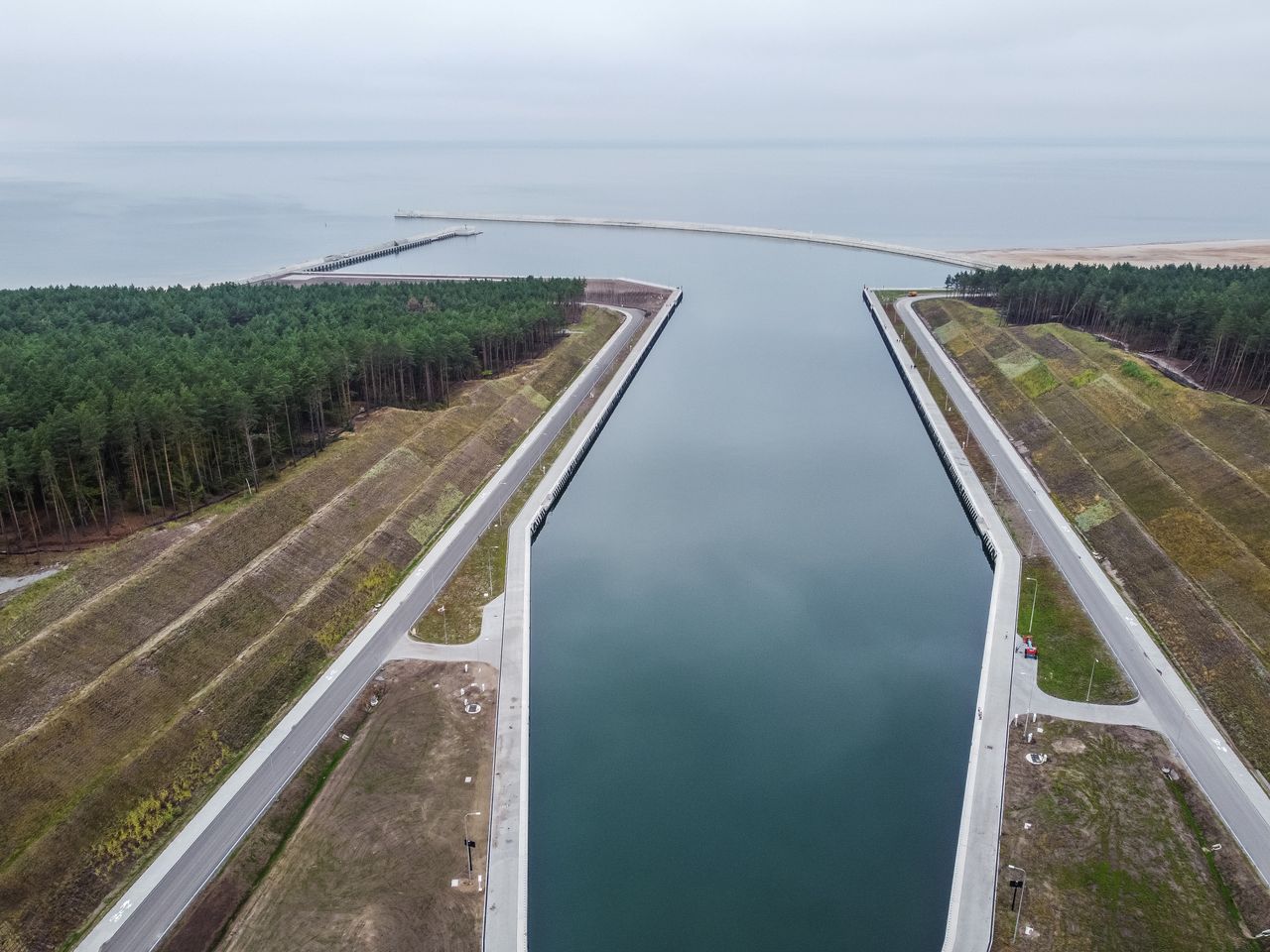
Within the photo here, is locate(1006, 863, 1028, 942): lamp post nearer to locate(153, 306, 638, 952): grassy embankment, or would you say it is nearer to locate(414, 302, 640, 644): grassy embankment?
locate(153, 306, 638, 952): grassy embankment

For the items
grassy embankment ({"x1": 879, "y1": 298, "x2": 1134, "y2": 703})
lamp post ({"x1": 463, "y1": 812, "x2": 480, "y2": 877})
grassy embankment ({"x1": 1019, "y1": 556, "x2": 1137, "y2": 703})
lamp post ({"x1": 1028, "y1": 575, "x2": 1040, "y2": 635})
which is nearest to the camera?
lamp post ({"x1": 463, "y1": 812, "x2": 480, "y2": 877})

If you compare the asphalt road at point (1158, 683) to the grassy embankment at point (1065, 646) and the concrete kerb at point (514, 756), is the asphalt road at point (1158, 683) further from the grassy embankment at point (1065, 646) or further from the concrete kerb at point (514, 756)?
the concrete kerb at point (514, 756)

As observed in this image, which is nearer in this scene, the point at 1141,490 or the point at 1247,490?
the point at 1247,490

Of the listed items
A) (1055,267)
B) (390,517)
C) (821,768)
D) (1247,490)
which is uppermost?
(1055,267)

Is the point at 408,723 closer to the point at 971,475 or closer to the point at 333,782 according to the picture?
the point at 333,782

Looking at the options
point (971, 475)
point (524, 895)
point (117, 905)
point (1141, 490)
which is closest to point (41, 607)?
point (117, 905)

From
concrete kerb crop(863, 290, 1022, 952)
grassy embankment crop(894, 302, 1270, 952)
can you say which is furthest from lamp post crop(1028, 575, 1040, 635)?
grassy embankment crop(894, 302, 1270, 952)

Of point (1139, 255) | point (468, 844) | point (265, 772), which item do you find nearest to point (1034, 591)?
point (468, 844)
